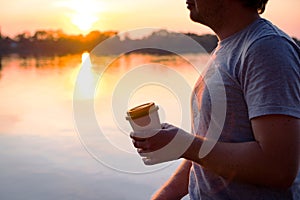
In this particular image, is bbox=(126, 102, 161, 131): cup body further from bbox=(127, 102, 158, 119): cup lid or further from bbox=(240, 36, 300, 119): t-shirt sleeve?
bbox=(240, 36, 300, 119): t-shirt sleeve

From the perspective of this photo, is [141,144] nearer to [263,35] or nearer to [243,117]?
[243,117]

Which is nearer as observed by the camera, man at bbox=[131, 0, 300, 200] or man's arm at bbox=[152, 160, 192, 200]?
man at bbox=[131, 0, 300, 200]

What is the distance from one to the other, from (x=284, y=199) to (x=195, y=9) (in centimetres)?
58

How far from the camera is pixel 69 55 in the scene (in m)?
41.5

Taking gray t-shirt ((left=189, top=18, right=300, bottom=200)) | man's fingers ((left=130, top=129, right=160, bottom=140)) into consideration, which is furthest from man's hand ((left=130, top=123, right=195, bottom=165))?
gray t-shirt ((left=189, top=18, right=300, bottom=200))

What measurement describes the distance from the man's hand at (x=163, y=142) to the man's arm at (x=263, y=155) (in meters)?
0.02

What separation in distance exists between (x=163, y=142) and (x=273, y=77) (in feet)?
0.97

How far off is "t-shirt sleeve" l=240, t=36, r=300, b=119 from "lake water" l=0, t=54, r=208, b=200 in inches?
13.5

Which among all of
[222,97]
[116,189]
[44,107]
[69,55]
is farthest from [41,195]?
[69,55]

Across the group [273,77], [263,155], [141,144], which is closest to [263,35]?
[273,77]

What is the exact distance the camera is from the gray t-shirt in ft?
3.49

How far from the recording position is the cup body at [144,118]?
1170 millimetres

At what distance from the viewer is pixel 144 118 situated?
118 centimetres

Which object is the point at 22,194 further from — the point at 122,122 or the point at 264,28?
the point at 264,28
